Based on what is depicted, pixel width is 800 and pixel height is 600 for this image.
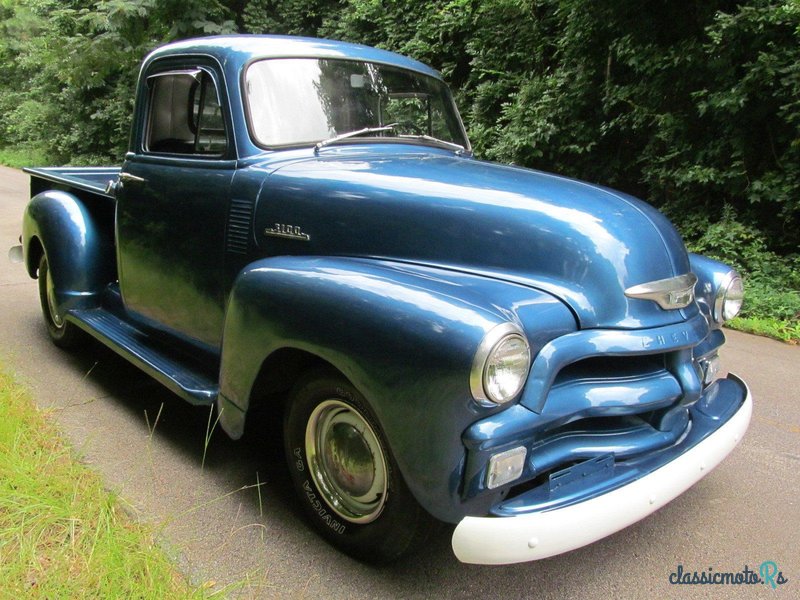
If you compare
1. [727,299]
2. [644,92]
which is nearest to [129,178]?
[727,299]

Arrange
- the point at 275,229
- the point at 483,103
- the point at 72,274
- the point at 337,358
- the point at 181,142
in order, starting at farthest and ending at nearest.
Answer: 1. the point at 483,103
2. the point at 72,274
3. the point at 181,142
4. the point at 275,229
5. the point at 337,358

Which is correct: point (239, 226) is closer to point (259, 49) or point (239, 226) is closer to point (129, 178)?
point (259, 49)

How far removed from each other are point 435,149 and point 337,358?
1.65 metres

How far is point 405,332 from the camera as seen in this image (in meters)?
1.99

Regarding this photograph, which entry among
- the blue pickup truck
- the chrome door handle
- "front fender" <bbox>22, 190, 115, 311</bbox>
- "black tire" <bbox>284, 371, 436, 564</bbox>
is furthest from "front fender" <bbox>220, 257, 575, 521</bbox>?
"front fender" <bbox>22, 190, 115, 311</bbox>

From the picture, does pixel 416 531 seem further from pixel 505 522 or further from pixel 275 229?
pixel 275 229

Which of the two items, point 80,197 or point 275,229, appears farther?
point 80,197

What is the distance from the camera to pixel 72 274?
4004mm

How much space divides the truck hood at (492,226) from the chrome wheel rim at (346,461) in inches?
24.9

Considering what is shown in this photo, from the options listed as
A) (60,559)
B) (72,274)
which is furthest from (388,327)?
(72,274)

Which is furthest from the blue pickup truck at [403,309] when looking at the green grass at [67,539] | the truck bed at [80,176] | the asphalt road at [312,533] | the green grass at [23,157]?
the green grass at [23,157]

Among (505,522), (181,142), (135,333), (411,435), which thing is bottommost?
(135,333)

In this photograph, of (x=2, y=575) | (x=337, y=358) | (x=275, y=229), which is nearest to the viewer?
(x=2, y=575)

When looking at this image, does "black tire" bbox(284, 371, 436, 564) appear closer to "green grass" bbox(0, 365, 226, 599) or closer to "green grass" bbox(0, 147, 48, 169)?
"green grass" bbox(0, 365, 226, 599)
